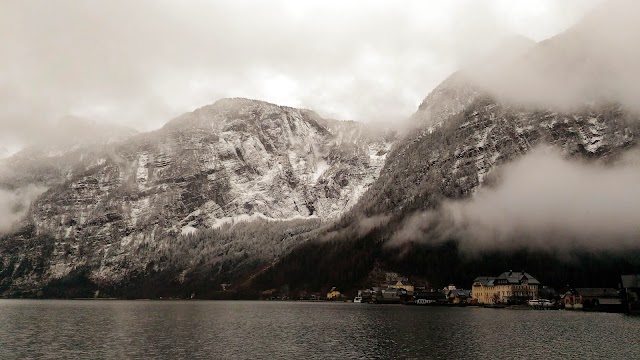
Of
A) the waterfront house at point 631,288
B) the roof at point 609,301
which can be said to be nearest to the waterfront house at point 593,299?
the roof at point 609,301

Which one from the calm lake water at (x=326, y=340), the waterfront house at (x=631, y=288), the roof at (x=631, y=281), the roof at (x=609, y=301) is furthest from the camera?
the roof at (x=609, y=301)

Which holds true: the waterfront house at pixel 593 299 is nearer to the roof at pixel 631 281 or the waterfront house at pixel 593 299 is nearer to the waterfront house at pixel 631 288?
the waterfront house at pixel 631 288

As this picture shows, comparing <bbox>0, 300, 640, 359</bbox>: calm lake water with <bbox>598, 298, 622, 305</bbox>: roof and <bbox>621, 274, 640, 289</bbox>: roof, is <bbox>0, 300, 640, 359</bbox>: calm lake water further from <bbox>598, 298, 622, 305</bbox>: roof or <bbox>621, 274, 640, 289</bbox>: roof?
<bbox>598, 298, 622, 305</bbox>: roof

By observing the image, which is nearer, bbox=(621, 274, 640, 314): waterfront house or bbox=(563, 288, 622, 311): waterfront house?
bbox=(621, 274, 640, 314): waterfront house

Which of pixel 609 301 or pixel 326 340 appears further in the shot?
pixel 609 301

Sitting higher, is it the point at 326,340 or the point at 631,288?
the point at 631,288

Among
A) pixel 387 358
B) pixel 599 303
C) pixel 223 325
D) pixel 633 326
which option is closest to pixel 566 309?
pixel 599 303

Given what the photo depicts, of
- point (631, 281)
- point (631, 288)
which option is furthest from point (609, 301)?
point (631, 281)

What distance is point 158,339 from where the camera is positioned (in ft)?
305

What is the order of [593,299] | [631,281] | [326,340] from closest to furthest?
[326,340]
[631,281]
[593,299]

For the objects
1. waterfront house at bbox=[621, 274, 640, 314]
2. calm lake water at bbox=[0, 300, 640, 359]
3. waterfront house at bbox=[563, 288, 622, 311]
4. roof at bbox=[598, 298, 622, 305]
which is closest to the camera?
calm lake water at bbox=[0, 300, 640, 359]

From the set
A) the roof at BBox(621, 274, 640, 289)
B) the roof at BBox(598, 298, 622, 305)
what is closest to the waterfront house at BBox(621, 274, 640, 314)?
the roof at BBox(621, 274, 640, 289)

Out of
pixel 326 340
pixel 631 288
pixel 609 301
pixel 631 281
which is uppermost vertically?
pixel 631 281

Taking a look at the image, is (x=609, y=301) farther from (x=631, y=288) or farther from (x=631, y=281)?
(x=631, y=281)
